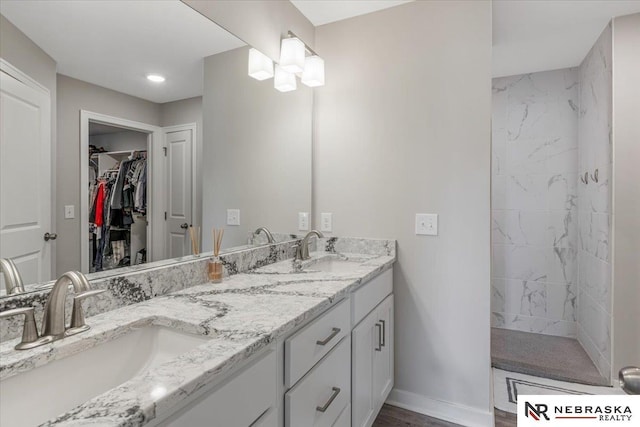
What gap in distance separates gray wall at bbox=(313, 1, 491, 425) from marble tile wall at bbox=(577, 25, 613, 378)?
1172mm

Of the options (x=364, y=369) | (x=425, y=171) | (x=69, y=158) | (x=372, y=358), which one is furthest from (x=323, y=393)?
(x=425, y=171)

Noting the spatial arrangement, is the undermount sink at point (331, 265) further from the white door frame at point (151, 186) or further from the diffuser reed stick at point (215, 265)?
the white door frame at point (151, 186)

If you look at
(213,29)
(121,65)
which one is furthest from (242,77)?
(121,65)

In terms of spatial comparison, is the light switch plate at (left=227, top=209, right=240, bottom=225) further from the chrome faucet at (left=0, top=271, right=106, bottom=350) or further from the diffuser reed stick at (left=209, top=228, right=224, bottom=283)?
the chrome faucet at (left=0, top=271, right=106, bottom=350)

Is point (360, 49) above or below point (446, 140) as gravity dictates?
above

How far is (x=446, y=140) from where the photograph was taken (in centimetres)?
196

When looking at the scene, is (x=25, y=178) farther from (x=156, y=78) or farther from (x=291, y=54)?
(x=291, y=54)

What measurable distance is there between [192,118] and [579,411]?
67.1 inches

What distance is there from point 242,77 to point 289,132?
1.61 ft

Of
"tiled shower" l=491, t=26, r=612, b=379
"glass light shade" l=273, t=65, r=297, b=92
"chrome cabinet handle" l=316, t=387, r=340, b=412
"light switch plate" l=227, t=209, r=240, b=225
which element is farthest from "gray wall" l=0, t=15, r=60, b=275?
"tiled shower" l=491, t=26, r=612, b=379

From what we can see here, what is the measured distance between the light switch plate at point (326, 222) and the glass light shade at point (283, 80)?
2.70 feet

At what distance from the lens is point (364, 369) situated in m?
1.61

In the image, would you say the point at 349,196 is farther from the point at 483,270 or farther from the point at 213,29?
the point at 213,29

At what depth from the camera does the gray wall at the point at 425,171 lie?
1.89 meters
